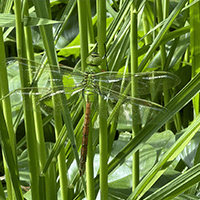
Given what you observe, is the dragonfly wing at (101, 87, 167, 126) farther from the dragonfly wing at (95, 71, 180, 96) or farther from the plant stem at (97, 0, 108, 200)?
the plant stem at (97, 0, 108, 200)

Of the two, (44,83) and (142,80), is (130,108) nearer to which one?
(142,80)

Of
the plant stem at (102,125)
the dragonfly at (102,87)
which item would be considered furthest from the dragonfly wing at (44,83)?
the plant stem at (102,125)

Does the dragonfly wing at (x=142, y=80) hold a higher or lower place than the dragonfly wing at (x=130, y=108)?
higher

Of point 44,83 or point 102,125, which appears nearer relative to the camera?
point 102,125

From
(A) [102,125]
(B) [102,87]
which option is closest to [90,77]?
(B) [102,87]

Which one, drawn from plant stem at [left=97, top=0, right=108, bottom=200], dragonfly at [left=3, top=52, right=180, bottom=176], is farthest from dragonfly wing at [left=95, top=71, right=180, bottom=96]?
plant stem at [left=97, top=0, right=108, bottom=200]

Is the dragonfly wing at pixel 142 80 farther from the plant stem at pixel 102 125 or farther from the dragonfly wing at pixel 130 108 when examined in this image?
the plant stem at pixel 102 125

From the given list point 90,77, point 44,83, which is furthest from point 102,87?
point 44,83
